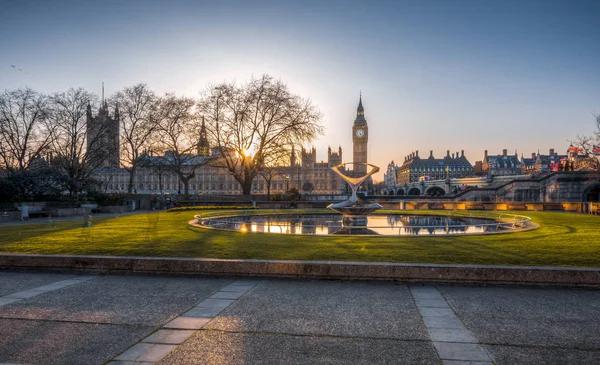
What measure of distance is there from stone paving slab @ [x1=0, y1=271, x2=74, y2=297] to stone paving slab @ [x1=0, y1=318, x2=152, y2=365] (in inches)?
84.7

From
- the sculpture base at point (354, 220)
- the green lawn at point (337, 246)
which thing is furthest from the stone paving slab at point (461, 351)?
the sculpture base at point (354, 220)

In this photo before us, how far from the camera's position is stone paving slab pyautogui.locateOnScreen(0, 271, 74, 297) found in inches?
293

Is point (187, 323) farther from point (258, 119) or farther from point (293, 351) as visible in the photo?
point (258, 119)

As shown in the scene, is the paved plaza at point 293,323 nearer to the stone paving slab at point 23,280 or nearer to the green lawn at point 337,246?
the stone paving slab at point 23,280

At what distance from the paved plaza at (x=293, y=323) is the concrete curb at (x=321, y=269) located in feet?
0.70

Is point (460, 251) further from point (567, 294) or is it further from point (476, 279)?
point (567, 294)

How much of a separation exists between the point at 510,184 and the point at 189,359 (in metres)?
56.3

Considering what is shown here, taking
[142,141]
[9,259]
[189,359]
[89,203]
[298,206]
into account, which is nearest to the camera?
[189,359]

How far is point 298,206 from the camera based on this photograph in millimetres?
34969

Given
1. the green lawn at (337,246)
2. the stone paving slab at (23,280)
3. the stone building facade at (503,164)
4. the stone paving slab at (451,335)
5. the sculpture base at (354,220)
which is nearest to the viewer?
the stone paving slab at (451,335)

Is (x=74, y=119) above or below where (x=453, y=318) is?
above

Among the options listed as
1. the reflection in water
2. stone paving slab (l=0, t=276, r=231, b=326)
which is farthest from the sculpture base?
stone paving slab (l=0, t=276, r=231, b=326)

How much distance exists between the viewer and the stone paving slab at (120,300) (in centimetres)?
570

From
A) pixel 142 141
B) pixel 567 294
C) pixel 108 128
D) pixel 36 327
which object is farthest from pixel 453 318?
pixel 108 128
